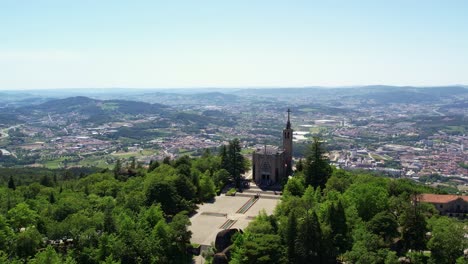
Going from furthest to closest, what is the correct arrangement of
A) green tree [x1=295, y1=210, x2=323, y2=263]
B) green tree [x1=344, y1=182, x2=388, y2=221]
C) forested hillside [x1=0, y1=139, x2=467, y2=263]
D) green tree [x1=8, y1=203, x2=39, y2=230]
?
1. green tree [x1=344, y1=182, x2=388, y2=221]
2. green tree [x1=8, y1=203, x2=39, y2=230]
3. green tree [x1=295, y1=210, x2=323, y2=263]
4. forested hillside [x1=0, y1=139, x2=467, y2=263]

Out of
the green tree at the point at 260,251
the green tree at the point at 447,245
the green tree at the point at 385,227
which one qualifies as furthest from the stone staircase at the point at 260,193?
the green tree at the point at 447,245

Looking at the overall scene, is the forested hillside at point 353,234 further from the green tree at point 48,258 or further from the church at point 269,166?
the church at point 269,166

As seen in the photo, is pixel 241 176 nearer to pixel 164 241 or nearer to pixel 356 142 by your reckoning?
pixel 164 241

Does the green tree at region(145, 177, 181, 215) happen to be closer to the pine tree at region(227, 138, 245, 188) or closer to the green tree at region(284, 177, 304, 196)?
the green tree at region(284, 177, 304, 196)

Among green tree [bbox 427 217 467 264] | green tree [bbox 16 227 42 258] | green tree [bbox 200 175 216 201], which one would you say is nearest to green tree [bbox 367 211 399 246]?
green tree [bbox 427 217 467 264]

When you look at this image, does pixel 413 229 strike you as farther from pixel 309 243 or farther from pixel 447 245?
pixel 309 243

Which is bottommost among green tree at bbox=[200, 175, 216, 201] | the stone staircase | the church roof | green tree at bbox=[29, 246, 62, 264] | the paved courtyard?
the paved courtyard

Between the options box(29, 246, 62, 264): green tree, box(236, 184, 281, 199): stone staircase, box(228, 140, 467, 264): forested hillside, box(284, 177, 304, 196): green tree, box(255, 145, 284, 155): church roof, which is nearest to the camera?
box(29, 246, 62, 264): green tree

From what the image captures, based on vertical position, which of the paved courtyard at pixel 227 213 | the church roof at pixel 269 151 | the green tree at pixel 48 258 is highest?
the church roof at pixel 269 151

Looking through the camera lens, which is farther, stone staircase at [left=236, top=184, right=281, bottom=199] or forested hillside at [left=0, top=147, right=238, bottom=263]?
stone staircase at [left=236, top=184, right=281, bottom=199]
